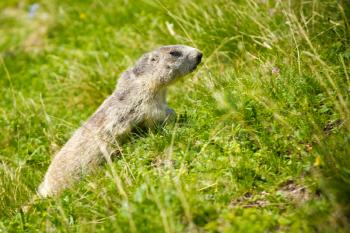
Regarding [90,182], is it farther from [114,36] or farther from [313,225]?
[114,36]

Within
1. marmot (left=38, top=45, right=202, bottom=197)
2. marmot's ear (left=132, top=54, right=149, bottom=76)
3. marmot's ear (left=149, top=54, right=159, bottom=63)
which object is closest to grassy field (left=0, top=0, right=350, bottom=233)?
marmot (left=38, top=45, right=202, bottom=197)

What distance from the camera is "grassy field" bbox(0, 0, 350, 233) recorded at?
420 cm

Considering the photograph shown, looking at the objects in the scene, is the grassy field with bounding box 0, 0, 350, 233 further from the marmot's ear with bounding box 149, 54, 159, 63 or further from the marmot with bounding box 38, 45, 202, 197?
the marmot's ear with bounding box 149, 54, 159, 63

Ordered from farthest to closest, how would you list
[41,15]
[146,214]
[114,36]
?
[41,15]
[114,36]
[146,214]

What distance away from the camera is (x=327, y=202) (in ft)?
13.3

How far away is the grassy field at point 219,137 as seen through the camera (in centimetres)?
420

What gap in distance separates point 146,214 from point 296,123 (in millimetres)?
1621

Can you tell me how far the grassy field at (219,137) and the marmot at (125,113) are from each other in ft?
0.58

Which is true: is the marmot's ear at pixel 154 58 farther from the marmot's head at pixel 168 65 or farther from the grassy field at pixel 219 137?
the grassy field at pixel 219 137

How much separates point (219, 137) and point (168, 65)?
4.83 feet

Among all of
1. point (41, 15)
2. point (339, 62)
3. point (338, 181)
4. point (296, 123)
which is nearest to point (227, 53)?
point (339, 62)

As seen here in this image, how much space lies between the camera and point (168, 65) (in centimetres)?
646

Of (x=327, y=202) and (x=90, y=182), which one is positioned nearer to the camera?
(x=327, y=202)

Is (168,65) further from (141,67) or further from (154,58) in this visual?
(141,67)
